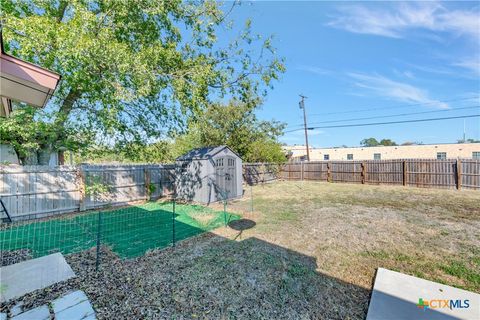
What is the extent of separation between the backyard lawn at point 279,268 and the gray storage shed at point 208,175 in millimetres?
2891

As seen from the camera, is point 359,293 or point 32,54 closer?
point 359,293

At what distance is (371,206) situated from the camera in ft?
23.8

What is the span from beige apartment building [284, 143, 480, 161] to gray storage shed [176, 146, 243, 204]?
40.3 ft

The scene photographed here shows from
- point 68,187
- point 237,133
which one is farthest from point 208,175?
point 237,133

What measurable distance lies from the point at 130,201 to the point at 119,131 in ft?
9.01

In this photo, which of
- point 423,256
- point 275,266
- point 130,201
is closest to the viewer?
point 275,266

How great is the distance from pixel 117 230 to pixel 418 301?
5649 millimetres

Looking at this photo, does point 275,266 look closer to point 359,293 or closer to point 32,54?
point 359,293

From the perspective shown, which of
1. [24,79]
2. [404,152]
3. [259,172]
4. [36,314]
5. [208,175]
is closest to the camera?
[24,79]

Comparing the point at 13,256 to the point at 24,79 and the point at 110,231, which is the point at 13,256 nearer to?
the point at 110,231

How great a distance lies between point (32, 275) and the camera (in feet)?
9.36

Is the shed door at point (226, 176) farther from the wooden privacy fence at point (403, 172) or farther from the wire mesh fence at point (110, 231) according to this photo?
the wooden privacy fence at point (403, 172)

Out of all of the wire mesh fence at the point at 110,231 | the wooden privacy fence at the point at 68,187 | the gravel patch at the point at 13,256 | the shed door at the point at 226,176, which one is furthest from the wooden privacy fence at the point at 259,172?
the gravel patch at the point at 13,256

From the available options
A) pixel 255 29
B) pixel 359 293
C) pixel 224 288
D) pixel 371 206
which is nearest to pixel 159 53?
pixel 255 29
